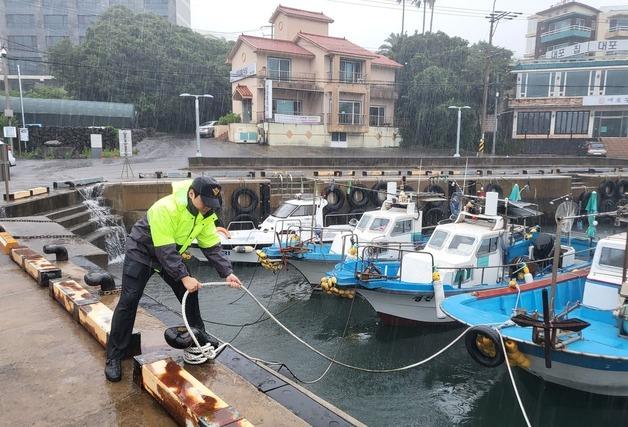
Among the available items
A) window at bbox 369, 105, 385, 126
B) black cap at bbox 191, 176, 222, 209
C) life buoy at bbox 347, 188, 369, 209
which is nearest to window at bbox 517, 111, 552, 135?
window at bbox 369, 105, 385, 126

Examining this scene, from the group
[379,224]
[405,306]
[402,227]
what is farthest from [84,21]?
[405,306]

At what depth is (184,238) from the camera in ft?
12.1

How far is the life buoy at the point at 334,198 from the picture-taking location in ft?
64.0

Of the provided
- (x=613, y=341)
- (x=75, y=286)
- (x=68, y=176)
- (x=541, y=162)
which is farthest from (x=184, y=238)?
(x=541, y=162)

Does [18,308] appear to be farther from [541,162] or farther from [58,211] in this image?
[541,162]

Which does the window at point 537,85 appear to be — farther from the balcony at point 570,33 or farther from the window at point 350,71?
the window at point 350,71

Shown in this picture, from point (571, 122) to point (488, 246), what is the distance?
37.3m

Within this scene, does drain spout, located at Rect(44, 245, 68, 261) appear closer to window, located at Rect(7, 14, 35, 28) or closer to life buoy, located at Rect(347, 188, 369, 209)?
life buoy, located at Rect(347, 188, 369, 209)

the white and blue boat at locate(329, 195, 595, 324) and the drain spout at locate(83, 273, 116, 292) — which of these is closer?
the drain spout at locate(83, 273, 116, 292)

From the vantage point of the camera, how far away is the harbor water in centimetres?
749

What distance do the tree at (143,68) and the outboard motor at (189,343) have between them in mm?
40961

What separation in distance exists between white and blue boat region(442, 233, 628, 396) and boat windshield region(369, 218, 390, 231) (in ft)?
14.5

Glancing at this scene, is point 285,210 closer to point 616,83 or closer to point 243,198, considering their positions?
point 243,198

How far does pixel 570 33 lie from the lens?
50531 mm
